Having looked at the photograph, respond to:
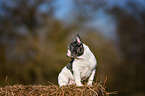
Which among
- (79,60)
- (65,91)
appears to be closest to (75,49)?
(79,60)

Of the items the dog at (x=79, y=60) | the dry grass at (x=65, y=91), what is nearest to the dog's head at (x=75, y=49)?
the dog at (x=79, y=60)

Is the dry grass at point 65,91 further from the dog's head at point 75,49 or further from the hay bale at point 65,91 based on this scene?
the dog's head at point 75,49

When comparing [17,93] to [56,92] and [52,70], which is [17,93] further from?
[52,70]

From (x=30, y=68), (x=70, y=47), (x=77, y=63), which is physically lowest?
(x=77, y=63)

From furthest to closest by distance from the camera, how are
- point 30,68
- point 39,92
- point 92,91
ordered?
point 30,68, point 39,92, point 92,91

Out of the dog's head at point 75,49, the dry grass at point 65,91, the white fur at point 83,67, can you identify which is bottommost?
the dry grass at point 65,91

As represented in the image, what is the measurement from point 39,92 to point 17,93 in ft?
0.83

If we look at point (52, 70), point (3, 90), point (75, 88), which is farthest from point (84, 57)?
point (52, 70)

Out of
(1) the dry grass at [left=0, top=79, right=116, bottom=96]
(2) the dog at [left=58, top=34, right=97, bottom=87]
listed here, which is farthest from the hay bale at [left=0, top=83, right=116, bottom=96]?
(2) the dog at [left=58, top=34, right=97, bottom=87]

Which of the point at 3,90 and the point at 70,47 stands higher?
the point at 70,47

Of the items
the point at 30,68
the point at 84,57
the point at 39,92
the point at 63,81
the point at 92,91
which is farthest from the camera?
the point at 30,68

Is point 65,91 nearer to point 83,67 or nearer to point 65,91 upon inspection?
point 65,91

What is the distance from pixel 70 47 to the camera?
5.96 feet

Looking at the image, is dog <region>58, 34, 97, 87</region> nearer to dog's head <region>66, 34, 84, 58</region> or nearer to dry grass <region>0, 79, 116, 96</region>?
dog's head <region>66, 34, 84, 58</region>
